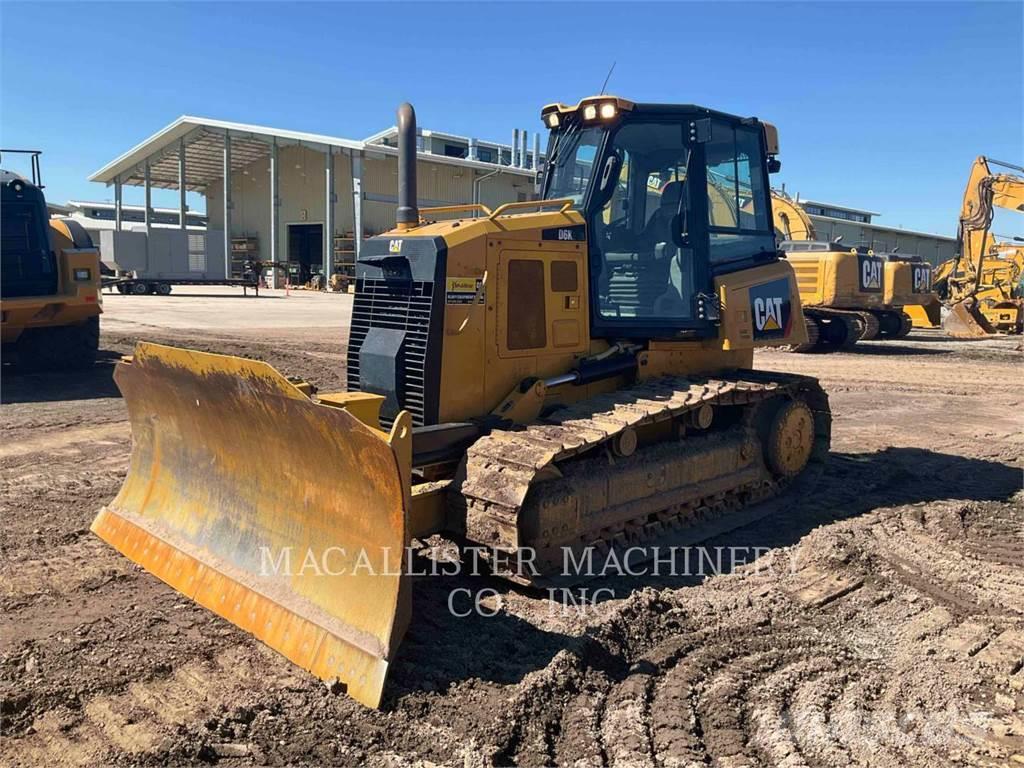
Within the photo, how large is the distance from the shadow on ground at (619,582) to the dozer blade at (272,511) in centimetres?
34

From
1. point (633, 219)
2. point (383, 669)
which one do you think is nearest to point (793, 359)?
point (633, 219)

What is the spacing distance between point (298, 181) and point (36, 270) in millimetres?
35905

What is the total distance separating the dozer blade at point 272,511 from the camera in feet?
12.7

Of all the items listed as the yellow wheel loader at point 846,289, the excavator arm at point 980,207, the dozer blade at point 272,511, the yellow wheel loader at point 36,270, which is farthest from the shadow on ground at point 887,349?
the dozer blade at point 272,511

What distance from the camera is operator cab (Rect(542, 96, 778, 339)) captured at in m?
5.89

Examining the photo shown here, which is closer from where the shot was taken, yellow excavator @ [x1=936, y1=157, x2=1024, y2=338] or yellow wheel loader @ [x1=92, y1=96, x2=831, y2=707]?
yellow wheel loader @ [x1=92, y1=96, x2=831, y2=707]

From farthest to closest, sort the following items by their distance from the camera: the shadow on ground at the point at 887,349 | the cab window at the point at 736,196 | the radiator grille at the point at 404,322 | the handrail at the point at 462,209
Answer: the shadow on ground at the point at 887,349 → the cab window at the point at 736,196 → the handrail at the point at 462,209 → the radiator grille at the point at 404,322

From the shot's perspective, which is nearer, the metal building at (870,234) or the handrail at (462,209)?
the handrail at (462,209)

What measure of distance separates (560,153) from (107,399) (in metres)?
7.63

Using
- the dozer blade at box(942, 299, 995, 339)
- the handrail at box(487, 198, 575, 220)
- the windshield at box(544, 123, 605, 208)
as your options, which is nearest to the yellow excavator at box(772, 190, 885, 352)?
the dozer blade at box(942, 299, 995, 339)

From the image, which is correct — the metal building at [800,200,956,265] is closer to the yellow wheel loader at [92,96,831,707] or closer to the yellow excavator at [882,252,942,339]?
the yellow excavator at [882,252,942,339]

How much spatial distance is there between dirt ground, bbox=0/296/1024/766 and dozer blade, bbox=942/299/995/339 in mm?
20529

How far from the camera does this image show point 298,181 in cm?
4572

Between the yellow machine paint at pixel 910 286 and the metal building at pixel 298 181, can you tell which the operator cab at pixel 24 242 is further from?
the metal building at pixel 298 181
